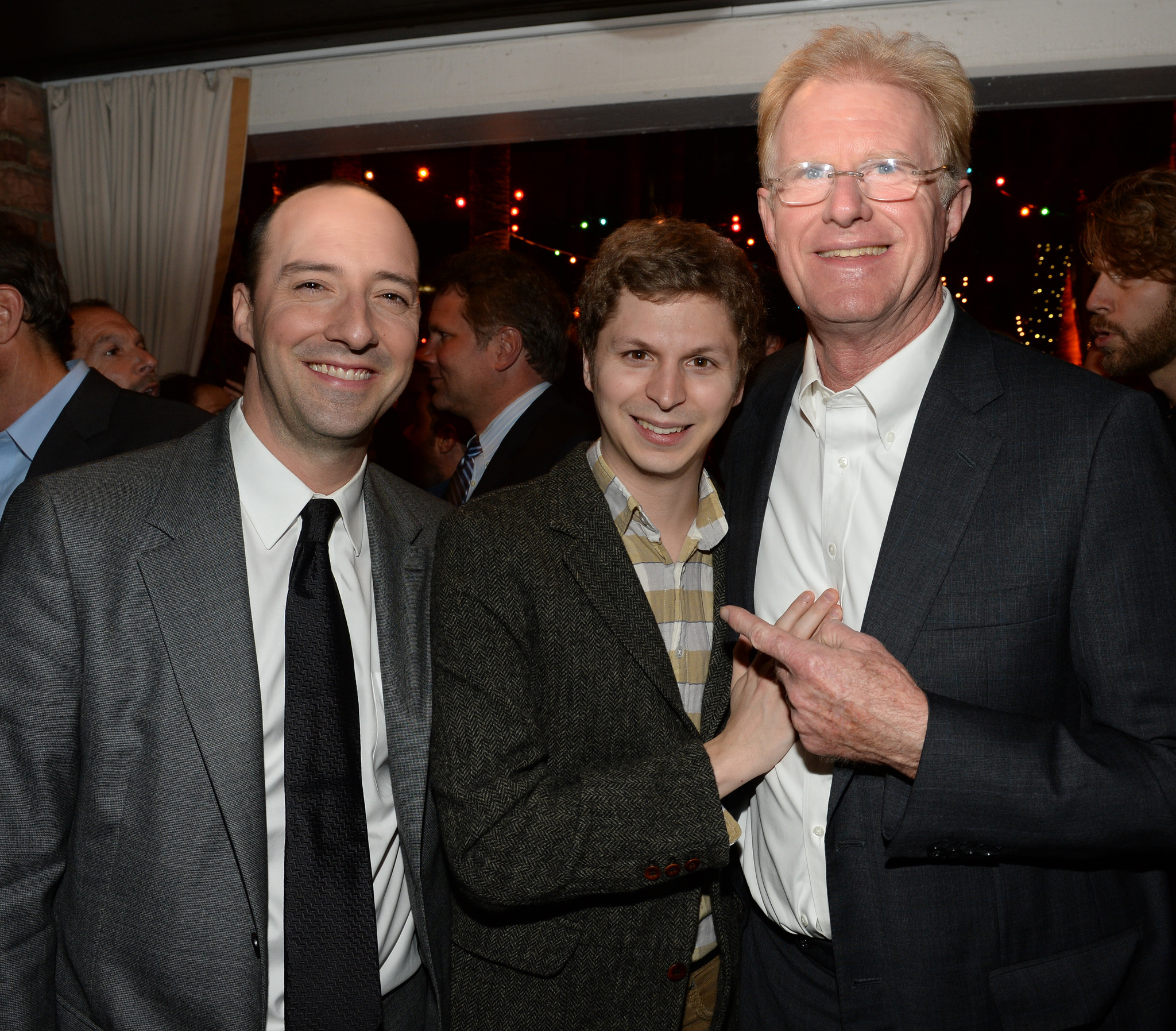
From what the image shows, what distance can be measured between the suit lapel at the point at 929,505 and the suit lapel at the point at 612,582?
34cm

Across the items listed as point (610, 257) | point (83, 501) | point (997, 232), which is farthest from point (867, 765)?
point (997, 232)

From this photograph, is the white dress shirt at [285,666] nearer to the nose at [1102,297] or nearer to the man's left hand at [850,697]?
the man's left hand at [850,697]

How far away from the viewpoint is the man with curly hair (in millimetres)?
3135

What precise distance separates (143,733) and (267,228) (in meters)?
0.94

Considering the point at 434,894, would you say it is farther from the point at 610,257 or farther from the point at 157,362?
the point at 157,362

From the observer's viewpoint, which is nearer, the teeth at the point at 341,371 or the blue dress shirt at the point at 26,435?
the teeth at the point at 341,371

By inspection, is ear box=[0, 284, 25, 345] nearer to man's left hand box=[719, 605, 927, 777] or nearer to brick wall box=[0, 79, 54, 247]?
brick wall box=[0, 79, 54, 247]

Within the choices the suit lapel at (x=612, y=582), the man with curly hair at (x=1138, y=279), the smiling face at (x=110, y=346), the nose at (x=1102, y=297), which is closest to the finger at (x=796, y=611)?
the suit lapel at (x=612, y=582)

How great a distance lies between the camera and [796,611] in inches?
56.8

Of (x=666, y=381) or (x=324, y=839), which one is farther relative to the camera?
(x=666, y=381)

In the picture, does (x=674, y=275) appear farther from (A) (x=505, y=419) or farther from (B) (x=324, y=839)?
(A) (x=505, y=419)

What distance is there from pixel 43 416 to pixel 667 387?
7.12 ft

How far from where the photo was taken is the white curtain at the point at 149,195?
4105 millimetres

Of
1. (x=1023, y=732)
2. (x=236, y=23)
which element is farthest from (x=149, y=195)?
(x=1023, y=732)
